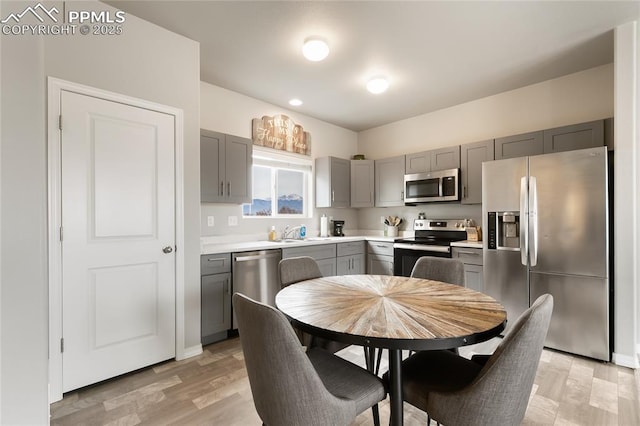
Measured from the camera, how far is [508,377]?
1.02 metres

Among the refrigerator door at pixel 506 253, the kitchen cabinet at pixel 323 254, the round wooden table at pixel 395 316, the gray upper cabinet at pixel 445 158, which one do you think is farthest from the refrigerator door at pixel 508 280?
the kitchen cabinet at pixel 323 254

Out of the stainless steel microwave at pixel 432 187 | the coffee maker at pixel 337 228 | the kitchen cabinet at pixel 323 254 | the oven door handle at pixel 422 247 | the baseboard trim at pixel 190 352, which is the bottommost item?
the baseboard trim at pixel 190 352

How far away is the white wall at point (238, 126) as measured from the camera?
333 centimetres

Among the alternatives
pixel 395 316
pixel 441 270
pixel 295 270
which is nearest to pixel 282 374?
pixel 395 316

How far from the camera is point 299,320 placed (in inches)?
48.9

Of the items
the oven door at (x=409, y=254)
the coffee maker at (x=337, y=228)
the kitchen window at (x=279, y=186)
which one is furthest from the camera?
the coffee maker at (x=337, y=228)

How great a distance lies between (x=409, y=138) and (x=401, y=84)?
1324 millimetres

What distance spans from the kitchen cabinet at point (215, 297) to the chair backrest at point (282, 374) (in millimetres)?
1778

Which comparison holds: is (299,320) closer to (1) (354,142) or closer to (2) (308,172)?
(2) (308,172)

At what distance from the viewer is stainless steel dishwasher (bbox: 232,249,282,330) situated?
2.90 metres

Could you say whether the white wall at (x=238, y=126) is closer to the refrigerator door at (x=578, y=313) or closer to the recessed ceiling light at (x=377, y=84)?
the recessed ceiling light at (x=377, y=84)

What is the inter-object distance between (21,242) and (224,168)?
2.57m

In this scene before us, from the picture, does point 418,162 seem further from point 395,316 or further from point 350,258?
point 395,316

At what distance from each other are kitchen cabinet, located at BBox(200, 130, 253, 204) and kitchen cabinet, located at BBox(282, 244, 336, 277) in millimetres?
852
